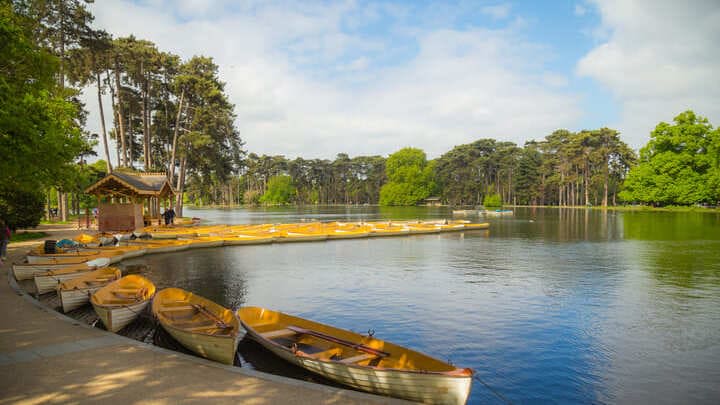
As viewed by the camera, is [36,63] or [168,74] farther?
[168,74]

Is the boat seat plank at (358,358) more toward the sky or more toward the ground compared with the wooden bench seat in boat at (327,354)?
more toward the sky

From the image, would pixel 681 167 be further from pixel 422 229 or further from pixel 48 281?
pixel 48 281

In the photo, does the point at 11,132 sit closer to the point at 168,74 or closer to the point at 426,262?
the point at 426,262

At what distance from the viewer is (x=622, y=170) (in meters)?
98.4

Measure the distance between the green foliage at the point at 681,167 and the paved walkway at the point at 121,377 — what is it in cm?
8939

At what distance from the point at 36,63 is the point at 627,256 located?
29.9m

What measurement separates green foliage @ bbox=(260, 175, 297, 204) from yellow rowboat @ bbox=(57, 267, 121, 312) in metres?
137

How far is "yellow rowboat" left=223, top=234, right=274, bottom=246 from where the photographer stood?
30.3m

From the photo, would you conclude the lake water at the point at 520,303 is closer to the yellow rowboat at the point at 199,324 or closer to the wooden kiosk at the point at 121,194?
the yellow rowboat at the point at 199,324

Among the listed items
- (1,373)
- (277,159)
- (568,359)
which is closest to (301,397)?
(1,373)

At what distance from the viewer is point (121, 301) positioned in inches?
454

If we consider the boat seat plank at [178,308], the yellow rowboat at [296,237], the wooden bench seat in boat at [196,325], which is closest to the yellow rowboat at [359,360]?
the wooden bench seat in boat at [196,325]

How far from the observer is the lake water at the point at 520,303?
8750 millimetres

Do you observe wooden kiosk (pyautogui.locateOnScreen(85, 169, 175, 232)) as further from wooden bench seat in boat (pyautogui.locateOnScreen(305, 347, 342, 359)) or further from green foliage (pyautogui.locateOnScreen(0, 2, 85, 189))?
wooden bench seat in boat (pyautogui.locateOnScreen(305, 347, 342, 359))
